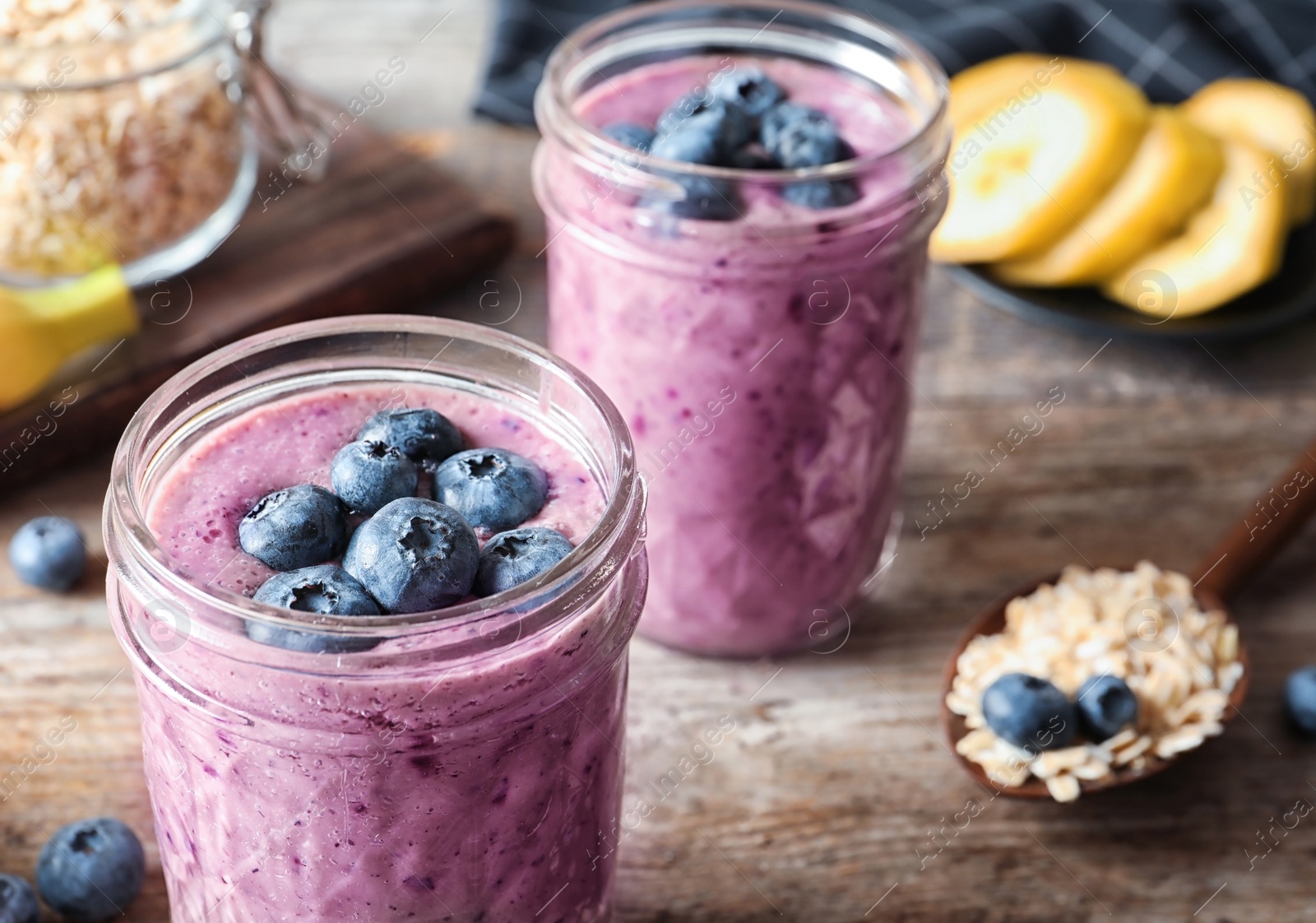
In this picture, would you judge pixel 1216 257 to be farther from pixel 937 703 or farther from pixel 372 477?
pixel 372 477

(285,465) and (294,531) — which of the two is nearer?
(294,531)

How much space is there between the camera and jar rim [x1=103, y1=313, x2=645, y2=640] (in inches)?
34.1

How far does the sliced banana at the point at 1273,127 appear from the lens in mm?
2051

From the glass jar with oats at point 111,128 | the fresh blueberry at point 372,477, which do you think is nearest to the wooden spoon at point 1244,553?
the fresh blueberry at point 372,477

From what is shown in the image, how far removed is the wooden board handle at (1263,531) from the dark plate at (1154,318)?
30cm

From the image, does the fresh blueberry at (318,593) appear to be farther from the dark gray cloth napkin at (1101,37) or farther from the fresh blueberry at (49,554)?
the dark gray cloth napkin at (1101,37)

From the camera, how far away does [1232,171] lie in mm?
1996

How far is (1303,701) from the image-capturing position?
4.80 feet

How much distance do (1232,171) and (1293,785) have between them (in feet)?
3.06

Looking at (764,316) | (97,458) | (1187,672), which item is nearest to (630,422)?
(764,316)

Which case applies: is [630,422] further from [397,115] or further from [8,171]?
[397,115]

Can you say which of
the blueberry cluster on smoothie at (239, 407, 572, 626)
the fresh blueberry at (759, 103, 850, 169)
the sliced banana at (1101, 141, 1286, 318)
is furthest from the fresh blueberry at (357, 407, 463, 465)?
the sliced banana at (1101, 141, 1286, 318)

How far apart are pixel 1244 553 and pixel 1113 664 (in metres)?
0.31

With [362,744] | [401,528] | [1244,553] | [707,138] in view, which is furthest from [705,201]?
[1244,553]
